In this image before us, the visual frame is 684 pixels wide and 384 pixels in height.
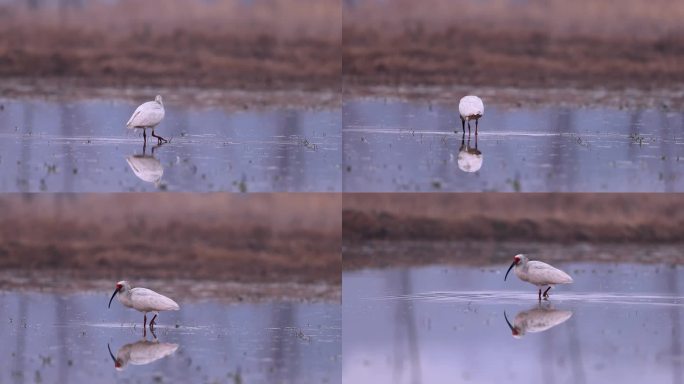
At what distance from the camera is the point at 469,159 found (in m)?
15.1

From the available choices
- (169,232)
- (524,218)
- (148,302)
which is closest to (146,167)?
(169,232)

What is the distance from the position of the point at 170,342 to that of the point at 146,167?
11.0 feet

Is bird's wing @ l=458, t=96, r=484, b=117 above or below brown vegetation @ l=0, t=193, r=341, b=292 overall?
above

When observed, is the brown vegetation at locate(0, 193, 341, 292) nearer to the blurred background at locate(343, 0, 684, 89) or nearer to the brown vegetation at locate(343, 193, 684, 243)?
the brown vegetation at locate(343, 193, 684, 243)

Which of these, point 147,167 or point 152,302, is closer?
point 152,302

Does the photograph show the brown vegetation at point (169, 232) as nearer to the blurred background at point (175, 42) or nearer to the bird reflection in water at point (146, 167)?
the bird reflection in water at point (146, 167)

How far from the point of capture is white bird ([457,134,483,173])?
1476 cm

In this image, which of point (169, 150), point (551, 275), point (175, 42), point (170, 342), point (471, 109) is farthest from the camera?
point (175, 42)

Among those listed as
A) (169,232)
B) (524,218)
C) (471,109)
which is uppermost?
(471,109)

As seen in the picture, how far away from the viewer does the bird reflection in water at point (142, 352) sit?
34.7 feet

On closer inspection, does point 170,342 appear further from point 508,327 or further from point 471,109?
point 471,109

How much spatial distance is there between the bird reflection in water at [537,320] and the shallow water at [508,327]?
10 millimetres

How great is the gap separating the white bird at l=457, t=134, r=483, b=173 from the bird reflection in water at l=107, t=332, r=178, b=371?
4.47m

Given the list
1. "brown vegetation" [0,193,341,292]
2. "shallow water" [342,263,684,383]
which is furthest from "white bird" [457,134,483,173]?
"brown vegetation" [0,193,341,292]
